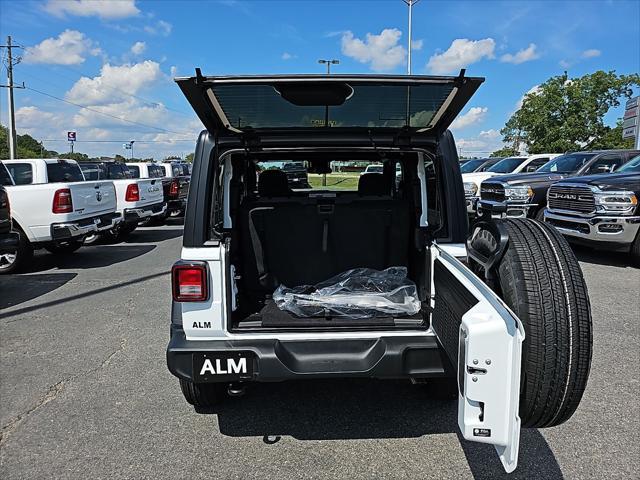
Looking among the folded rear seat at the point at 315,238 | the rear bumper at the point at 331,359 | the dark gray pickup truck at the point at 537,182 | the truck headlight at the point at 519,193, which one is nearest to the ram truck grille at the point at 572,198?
the dark gray pickup truck at the point at 537,182

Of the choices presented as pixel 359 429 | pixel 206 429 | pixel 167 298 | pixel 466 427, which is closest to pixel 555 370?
pixel 466 427

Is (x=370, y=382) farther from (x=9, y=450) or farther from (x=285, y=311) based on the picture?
(x=9, y=450)

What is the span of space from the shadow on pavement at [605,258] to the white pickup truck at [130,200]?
29.4 feet

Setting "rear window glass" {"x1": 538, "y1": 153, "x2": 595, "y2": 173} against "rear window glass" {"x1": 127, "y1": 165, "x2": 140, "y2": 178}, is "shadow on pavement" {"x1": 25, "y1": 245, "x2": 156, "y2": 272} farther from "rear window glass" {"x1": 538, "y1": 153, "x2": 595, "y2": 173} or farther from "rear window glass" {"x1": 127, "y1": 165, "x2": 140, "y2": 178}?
"rear window glass" {"x1": 538, "y1": 153, "x2": 595, "y2": 173}

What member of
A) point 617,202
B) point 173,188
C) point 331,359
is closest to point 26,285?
point 331,359

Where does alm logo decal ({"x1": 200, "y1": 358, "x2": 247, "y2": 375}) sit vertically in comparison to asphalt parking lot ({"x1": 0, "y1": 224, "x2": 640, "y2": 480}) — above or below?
above

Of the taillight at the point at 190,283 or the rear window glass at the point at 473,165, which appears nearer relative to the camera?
the taillight at the point at 190,283

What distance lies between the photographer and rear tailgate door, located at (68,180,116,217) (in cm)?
838

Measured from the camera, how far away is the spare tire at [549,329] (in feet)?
7.06

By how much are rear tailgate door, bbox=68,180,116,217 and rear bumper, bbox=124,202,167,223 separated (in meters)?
1.15

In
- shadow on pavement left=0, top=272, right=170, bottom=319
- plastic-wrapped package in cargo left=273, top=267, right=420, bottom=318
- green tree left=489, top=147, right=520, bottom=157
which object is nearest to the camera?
plastic-wrapped package in cargo left=273, top=267, right=420, bottom=318

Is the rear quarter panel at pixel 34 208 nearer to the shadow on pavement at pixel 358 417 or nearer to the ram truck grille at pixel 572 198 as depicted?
the shadow on pavement at pixel 358 417

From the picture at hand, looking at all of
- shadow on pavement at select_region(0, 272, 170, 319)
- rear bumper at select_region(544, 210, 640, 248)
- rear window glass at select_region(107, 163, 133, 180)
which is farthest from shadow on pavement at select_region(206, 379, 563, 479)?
rear window glass at select_region(107, 163, 133, 180)

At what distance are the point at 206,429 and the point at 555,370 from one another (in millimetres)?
2118
